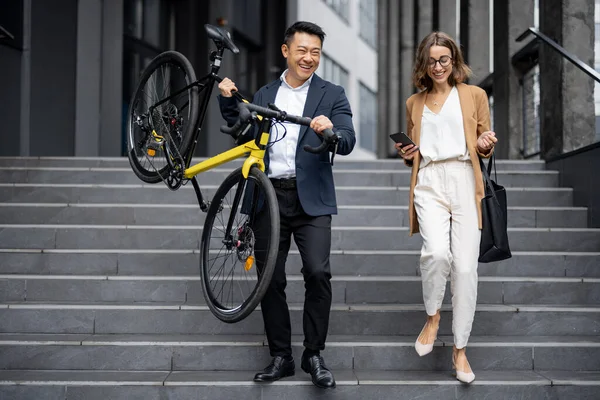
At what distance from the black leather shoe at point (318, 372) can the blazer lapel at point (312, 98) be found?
1188 millimetres

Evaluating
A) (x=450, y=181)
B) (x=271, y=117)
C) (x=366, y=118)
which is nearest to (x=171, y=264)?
(x=271, y=117)

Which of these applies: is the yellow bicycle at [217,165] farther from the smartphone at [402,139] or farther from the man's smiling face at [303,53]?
the smartphone at [402,139]

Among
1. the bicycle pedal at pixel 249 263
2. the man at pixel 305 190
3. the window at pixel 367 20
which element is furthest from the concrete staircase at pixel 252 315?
the window at pixel 367 20

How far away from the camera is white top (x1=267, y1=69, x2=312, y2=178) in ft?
13.1

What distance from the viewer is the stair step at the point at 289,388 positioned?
3992 mm

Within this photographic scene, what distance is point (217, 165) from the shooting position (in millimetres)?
4020

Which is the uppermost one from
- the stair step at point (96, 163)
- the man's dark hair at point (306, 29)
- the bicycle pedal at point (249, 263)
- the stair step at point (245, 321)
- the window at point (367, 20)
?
the window at point (367, 20)

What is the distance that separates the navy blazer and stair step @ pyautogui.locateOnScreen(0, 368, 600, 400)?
0.98 meters

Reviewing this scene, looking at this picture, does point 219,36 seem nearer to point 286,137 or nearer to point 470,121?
point 286,137

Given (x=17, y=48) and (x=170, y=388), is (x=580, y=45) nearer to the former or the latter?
(x=170, y=388)

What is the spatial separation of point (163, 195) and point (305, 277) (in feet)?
9.61

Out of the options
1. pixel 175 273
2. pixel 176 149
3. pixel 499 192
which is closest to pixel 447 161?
pixel 499 192

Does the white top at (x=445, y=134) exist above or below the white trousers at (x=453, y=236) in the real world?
above

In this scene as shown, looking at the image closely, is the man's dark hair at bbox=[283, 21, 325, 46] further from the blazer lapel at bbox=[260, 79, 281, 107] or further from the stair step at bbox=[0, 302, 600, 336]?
the stair step at bbox=[0, 302, 600, 336]
